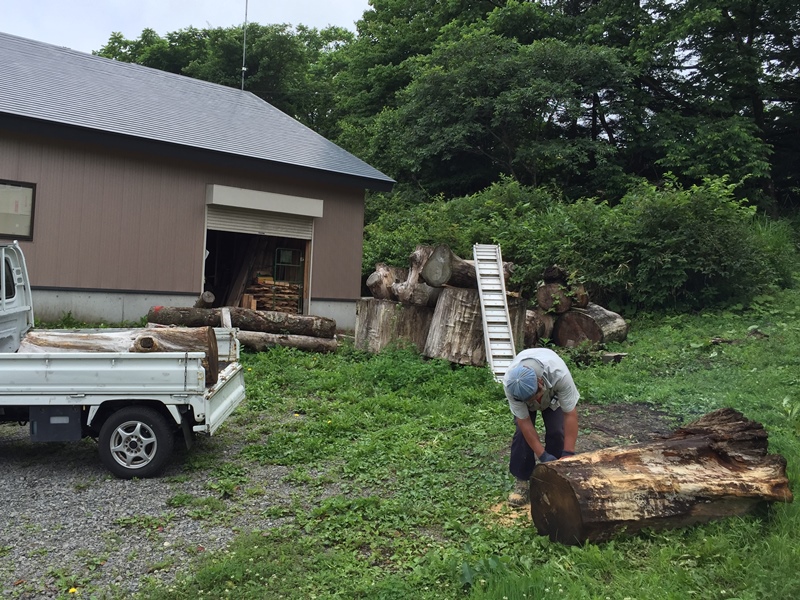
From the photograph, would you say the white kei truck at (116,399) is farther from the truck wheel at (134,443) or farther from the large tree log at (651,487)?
the large tree log at (651,487)

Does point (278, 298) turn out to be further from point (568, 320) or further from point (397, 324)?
point (568, 320)

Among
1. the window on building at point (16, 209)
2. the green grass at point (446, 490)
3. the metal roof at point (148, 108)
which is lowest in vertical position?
the green grass at point (446, 490)

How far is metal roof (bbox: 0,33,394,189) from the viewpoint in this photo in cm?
1239

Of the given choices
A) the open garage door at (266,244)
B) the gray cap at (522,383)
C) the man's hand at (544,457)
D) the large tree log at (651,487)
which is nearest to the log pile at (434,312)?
the open garage door at (266,244)

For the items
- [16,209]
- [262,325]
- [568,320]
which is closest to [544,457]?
[568,320]

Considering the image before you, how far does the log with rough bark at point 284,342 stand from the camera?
1103 centimetres

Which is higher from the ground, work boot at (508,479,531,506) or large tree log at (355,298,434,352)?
large tree log at (355,298,434,352)

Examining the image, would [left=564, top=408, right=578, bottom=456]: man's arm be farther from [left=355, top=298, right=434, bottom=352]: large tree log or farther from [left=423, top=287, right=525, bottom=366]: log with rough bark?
[left=355, top=298, right=434, bottom=352]: large tree log

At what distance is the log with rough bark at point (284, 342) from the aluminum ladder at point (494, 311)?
3043mm

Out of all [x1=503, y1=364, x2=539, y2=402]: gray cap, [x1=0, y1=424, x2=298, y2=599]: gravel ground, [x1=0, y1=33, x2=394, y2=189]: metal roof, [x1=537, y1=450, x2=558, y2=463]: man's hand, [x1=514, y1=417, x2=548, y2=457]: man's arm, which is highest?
[x1=0, y1=33, x2=394, y2=189]: metal roof

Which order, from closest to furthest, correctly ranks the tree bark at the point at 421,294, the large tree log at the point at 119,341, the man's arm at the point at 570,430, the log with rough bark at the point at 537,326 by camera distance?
the man's arm at the point at 570,430 → the large tree log at the point at 119,341 → the tree bark at the point at 421,294 → the log with rough bark at the point at 537,326

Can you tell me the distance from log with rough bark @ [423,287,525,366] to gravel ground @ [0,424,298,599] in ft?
13.2

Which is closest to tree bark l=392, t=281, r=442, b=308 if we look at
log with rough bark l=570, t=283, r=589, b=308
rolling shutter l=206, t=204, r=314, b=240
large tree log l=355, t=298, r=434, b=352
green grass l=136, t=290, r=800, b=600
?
large tree log l=355, t=298, r=434, b=352

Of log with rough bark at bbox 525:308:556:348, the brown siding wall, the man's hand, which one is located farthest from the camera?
the brown siding wall
